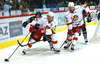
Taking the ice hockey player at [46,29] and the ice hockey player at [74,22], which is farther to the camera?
the ice hockey player at [74,22]

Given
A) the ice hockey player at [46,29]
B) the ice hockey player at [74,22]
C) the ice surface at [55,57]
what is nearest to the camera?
the ice surface at [55,57]

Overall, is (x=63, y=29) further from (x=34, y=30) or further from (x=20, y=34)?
(x=34, y=30)

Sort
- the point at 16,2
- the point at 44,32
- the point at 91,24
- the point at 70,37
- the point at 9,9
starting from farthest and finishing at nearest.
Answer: the point at 91,24 < the point at 16,2 < the point at 9,9 < the point at 70,37 < the point at 44,32

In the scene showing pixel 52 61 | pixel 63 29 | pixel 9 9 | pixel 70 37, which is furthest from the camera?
pixel 63 29

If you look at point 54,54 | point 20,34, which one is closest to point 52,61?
point 54,54

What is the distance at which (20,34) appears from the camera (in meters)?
5.98

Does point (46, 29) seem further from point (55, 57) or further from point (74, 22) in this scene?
point (74, 22)

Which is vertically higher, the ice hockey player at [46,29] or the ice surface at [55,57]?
the ice hockey player at [46,29]

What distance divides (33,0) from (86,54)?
4440 millimetres

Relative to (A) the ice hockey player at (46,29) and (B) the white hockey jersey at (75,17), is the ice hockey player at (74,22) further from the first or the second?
(A) the ice hockey player at (46,29)

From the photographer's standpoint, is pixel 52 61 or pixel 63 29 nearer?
pixel 52 61

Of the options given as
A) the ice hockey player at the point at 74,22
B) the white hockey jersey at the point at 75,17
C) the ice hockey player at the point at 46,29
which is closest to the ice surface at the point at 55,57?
the ice hockey player at the point at 46,29

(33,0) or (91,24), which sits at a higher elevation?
(33,0)

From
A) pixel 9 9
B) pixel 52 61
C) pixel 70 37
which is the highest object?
pixel 9 9
